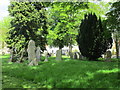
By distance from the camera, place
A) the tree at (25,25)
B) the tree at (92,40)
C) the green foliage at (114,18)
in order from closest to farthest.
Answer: the green foliage at (114,18) → the tree at (92,40) → the tree at (25,25)

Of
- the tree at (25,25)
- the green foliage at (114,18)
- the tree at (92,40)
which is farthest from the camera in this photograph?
the tree at (25,25)

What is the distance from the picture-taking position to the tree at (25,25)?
17.6 metres

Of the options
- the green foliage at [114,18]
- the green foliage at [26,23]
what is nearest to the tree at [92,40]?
the green foliage at [114,18]

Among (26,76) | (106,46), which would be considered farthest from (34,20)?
(26,76)

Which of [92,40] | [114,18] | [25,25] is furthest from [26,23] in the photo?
[114,18]

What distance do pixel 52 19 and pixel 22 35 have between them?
10.5m

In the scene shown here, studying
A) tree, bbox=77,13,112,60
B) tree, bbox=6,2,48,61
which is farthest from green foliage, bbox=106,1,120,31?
tree, bbox=6,2,48,61

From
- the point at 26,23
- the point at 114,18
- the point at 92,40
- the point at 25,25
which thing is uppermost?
the point at 26,23

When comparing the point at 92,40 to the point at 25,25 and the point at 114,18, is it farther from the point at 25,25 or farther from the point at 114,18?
the point at 25,25

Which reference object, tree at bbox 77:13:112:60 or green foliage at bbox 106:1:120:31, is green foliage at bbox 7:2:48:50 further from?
green foliage at bbox 106:1:120:31

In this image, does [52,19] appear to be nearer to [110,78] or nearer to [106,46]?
[106,46]

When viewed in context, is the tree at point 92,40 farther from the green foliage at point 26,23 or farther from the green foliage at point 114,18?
the green foliage at point 26,23

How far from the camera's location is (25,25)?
58.5 feet

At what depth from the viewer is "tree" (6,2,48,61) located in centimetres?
1764
